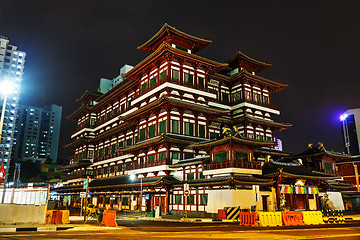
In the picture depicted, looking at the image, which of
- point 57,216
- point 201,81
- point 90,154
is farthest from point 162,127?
point 90,154

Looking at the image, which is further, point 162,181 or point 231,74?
point 231,74

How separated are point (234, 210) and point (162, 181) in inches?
412

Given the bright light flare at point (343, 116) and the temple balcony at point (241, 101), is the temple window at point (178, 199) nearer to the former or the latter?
the temple balcony at point (241, 101)

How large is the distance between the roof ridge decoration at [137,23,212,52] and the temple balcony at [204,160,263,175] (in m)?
21.0

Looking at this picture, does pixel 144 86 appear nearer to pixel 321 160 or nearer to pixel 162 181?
pixel 162 181

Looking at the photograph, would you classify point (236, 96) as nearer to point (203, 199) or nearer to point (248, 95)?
point (248, 95)

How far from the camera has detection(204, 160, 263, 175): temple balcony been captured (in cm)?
3178

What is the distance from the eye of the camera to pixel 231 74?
54.2 m

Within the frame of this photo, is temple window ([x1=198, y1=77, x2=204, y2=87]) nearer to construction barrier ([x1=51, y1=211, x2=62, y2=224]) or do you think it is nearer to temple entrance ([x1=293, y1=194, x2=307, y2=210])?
temple entrance ([x1=293, y1=194, x2=307, y2=210])

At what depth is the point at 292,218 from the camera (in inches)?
886

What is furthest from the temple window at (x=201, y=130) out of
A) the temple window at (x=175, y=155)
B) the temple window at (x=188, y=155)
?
the temple window at (x=175, y=155)

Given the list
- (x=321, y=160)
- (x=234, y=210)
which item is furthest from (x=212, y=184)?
(x=321, y=160)

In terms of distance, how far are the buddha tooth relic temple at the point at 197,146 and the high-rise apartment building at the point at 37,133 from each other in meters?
136

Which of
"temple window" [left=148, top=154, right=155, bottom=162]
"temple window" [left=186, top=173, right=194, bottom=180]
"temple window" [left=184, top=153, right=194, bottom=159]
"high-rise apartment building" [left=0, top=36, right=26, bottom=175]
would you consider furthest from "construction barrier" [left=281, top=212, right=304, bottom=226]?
"high-rise apartment building" [left=0, top=36, right=26, bottom=175]
